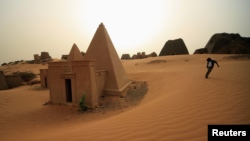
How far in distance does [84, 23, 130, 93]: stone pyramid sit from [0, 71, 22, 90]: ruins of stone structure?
36.9 ft

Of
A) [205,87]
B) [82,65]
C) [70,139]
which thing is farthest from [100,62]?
[70,139]

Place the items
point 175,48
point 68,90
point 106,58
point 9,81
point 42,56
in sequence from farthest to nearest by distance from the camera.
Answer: point 42,56, point 175,48, point 9,81, point 106,58, point 68,90

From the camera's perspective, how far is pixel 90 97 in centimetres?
818

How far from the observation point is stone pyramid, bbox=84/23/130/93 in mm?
10023

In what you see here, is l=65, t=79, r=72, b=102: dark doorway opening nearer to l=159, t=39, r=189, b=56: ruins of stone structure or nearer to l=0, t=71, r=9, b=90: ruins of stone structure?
l=0, t=71, r=9, b=90: ruins of stone structure

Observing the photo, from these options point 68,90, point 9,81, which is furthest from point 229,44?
point 9,81

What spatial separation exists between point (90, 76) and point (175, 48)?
2724 centimetres

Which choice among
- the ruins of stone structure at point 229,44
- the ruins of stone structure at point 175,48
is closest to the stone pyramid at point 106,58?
the ruins of stone structure at point 229,44

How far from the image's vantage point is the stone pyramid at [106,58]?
1002cm

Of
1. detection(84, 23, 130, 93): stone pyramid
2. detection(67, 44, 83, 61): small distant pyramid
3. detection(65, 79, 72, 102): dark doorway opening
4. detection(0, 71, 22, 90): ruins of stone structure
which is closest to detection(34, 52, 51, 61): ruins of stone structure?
detection(0, 71, 22, 90): ruins of stone structure

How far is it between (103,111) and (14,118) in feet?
13.2

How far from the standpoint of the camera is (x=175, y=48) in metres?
32.2

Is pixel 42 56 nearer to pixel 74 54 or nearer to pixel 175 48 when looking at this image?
pixel 74 54

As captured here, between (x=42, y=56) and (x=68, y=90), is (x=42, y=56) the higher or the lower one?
the higher one
